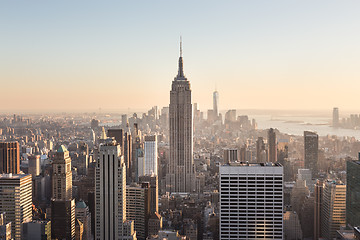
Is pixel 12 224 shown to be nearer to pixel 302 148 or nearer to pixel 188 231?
pixel 188 231

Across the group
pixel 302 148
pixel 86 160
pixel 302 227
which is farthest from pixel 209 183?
pixel 302 227

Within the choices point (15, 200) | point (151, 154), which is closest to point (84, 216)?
point (15, 200)

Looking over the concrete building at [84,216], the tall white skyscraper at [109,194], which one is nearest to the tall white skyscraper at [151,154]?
the concrete building at [84,216]

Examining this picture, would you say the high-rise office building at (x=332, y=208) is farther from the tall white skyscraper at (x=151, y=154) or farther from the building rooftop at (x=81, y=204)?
the tall white skyscraper at (x=151, y=154)

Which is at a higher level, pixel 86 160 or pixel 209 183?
pixel 86 160

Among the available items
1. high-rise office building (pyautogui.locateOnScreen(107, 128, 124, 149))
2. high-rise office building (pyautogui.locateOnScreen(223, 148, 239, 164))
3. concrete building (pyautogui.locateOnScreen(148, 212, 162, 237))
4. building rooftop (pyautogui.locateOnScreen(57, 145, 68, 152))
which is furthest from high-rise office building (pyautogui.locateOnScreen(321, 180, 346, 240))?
building rooftop (pyautogui.locateOnScreen(57, 145, 68, 152))

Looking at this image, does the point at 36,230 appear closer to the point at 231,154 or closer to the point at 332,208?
the point at 332,208

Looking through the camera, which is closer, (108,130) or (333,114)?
(333,114)
